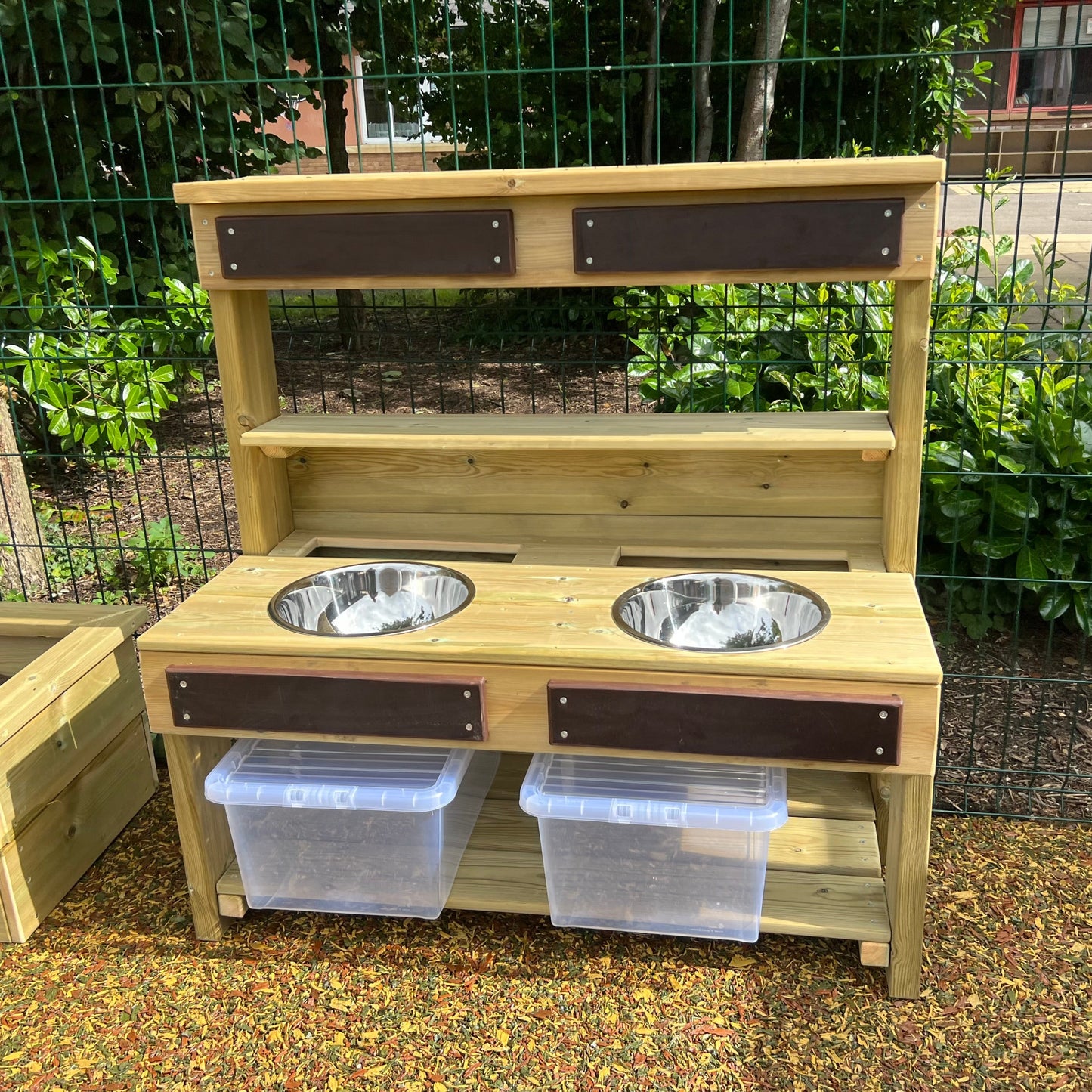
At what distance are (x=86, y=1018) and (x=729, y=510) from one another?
6.01 feet

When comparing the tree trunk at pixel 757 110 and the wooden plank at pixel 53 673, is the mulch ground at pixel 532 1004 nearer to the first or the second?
the wooden plank at pixel 53 673

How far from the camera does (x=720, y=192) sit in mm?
2189

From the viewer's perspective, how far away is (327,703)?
87.6 inches

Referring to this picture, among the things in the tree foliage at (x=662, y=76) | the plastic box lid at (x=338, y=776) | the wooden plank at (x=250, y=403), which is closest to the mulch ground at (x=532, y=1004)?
the plastic box lid at (x=338, y=776)

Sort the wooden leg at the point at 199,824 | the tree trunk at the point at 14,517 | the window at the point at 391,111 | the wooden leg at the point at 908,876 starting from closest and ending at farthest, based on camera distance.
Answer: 1. the wooden leg at the point at 908,876
2. the wooden leg at the point at 199,824
3. the window at the point at 391,111
4. the tree trunk at the point at 14,517

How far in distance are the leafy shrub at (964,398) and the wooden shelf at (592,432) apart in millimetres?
610

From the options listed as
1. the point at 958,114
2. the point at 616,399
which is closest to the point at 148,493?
the point at 616,399

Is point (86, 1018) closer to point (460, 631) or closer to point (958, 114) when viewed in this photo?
point (460, 631)

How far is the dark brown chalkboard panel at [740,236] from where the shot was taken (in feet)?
7.09

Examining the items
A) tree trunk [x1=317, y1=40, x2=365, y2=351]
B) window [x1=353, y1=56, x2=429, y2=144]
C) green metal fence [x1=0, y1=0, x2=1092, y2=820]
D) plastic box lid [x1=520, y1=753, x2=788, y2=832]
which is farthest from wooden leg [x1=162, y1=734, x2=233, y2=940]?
window [x1=353, y1=56, x2=429, y2=144]

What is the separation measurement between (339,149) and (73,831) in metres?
3.48

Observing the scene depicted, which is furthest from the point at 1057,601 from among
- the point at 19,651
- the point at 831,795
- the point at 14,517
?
the point at 14,517

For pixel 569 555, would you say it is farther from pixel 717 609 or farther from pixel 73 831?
pixel 73 831

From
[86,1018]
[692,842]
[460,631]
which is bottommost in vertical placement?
[86,1018]
